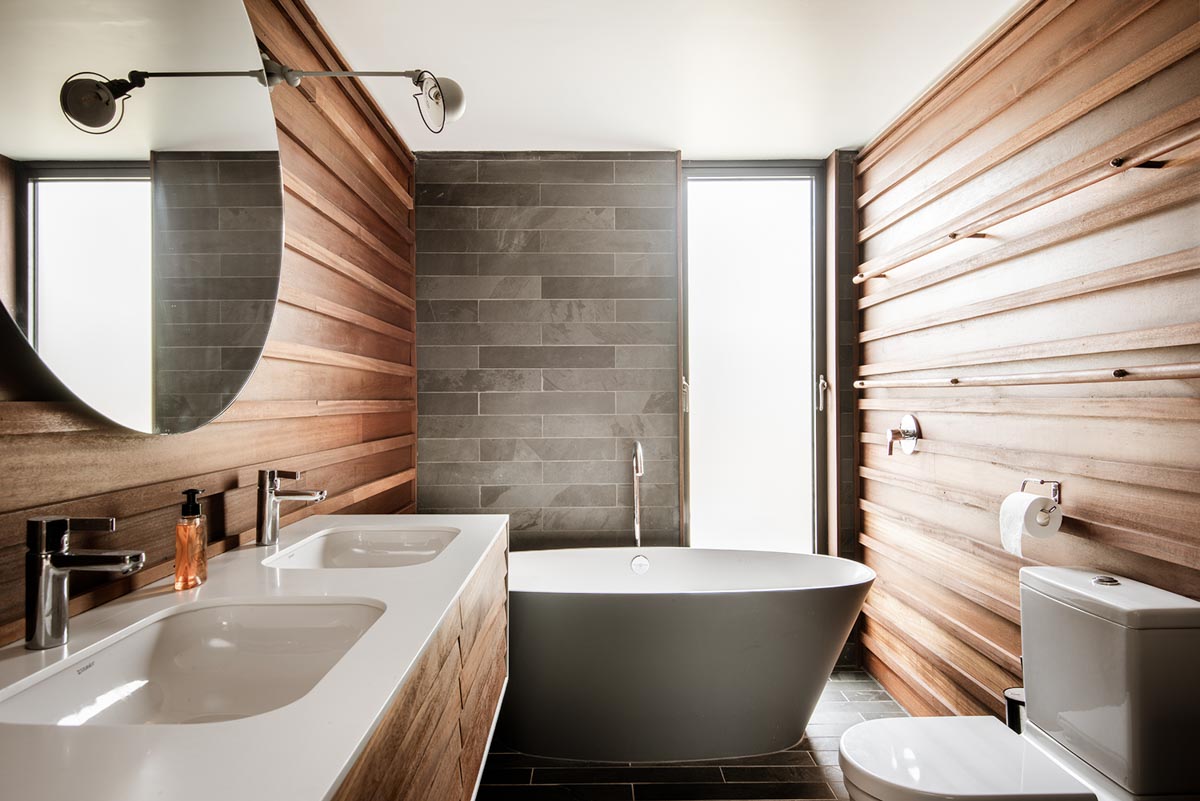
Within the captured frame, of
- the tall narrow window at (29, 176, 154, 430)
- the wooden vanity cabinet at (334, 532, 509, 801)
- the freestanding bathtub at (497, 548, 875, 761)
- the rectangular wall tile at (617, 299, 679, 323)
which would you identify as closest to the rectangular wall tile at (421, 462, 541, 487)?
the rectangular wall tile at (617, 299, 679, 323)

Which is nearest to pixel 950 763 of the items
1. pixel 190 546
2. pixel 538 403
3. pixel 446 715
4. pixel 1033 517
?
pixel 1033 517

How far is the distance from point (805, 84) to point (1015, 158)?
842 millimetres

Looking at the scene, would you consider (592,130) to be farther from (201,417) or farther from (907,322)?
(201,417)

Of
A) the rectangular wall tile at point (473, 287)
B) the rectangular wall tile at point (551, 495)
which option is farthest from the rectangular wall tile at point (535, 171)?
the rectangular wall tile at point (551, 495)

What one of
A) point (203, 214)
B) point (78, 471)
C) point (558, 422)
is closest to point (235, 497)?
point (78, 471)

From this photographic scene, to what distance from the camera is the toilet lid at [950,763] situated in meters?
1.54

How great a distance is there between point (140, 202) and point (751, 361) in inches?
109

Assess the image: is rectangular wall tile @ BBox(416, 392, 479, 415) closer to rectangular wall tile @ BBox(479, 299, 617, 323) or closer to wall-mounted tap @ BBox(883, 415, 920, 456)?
rectangular wall tile @ BBox(479, 299, 617, 323)

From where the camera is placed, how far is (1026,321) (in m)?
2.07

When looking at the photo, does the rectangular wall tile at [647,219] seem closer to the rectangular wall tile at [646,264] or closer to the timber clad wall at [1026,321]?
the rectangular wall tile at [646,264]

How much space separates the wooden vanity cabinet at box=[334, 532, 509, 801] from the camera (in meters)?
0.82

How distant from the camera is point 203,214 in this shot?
146cm

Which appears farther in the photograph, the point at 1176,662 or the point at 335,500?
the point at 335,500

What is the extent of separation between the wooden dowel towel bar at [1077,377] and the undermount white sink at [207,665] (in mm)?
1748
